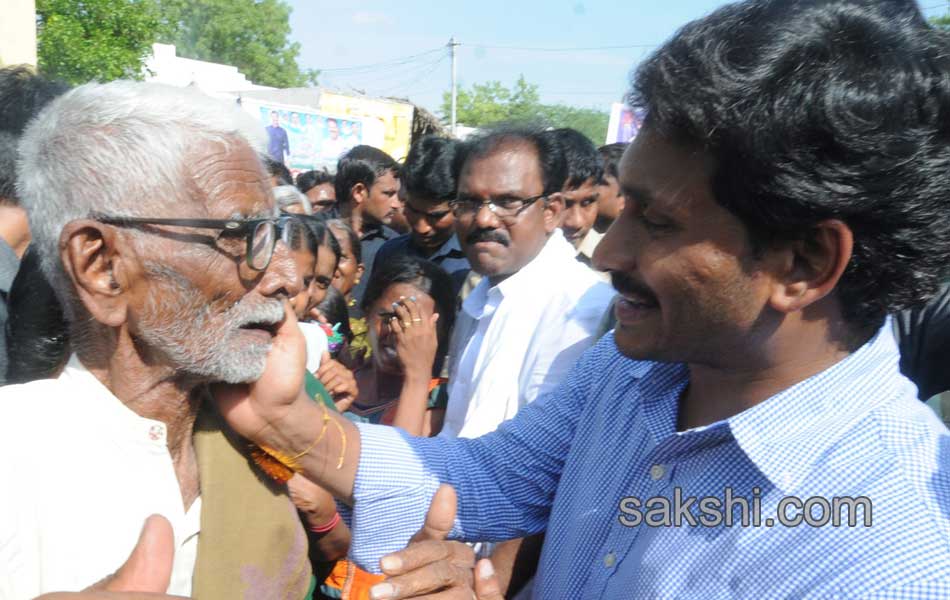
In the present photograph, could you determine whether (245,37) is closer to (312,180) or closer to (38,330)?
(312,180)

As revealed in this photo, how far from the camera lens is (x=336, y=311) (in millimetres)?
5027

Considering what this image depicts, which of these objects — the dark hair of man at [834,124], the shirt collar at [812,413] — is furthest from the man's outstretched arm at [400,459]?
the dark hair of man at [834,124]

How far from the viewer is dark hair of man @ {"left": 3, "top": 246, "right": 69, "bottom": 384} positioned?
2.02m

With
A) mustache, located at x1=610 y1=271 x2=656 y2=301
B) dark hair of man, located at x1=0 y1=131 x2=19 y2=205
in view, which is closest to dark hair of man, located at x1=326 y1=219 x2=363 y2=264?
dark hair of man, located at x1=0 y1=131 x2=19 y2=205

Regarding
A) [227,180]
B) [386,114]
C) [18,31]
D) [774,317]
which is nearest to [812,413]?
[774,317]

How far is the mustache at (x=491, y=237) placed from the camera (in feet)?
12.6

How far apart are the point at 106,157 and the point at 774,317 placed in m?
1.40

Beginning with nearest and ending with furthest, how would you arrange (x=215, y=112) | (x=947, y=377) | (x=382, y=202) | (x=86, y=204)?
(x=86, y=204) < (x=215, y=112) < (x=947, y=377) < (x=382, y=202)

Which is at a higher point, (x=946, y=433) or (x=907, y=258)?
(x=907, y=258)

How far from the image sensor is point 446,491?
1648 millimetres

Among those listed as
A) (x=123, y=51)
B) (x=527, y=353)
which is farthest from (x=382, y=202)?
(x=123, y=51)

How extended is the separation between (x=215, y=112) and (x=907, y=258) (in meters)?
1.48

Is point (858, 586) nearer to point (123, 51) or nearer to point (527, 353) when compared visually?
point (527, 353)

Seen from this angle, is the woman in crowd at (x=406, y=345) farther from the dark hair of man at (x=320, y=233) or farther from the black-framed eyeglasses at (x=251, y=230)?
the black-framed eyeglasses at (x=251, y=230)
